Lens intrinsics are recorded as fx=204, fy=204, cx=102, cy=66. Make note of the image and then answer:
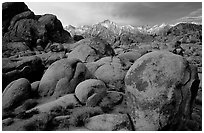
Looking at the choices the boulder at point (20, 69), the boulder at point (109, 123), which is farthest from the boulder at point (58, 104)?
the boulder at point (20, 69)

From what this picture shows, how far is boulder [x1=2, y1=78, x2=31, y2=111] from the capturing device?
1473cm

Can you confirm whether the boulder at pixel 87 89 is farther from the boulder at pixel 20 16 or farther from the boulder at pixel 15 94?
the boulder at pixel 20 16

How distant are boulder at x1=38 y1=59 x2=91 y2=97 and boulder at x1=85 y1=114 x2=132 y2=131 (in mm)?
5008

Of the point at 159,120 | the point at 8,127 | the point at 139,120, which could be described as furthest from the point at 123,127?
the point at 8,127

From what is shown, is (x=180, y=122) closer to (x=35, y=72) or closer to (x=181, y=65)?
(x=181, y=65)

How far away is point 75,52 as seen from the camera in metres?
32.0

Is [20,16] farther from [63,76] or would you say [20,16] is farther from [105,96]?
[105,96]

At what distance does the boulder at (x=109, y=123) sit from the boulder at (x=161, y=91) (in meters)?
0.54

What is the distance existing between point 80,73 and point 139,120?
25.3 ft

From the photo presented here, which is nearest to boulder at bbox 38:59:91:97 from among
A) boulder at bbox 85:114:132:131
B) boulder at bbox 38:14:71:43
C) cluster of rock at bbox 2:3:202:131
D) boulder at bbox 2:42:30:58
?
cluster of rock at bbox 2:3:202:131

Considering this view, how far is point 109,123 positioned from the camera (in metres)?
11.8

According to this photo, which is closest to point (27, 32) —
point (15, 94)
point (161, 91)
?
point (15, 94)

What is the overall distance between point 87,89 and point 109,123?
4172 mm

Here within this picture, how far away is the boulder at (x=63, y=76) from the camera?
16.7 m
